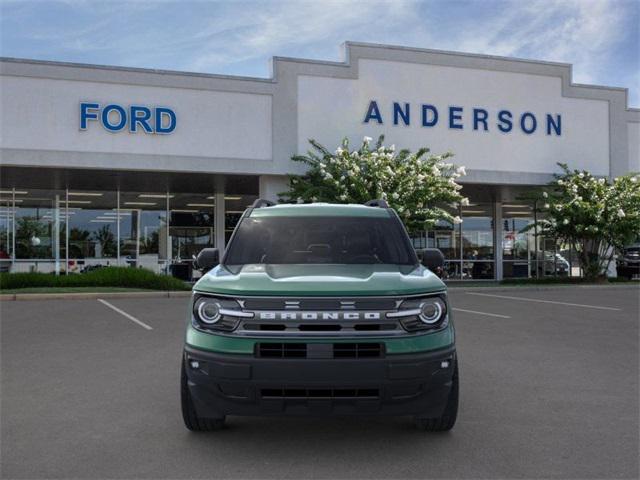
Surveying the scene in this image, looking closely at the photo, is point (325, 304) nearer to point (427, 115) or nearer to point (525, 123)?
point (427, 115)

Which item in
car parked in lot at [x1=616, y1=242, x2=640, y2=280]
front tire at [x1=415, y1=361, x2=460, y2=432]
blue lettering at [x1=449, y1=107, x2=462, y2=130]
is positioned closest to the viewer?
front tire at [x1=415, y1=361, x2=460, y2=432]

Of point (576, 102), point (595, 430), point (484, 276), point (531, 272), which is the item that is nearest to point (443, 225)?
point (484, 276)

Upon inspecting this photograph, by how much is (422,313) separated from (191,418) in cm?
192

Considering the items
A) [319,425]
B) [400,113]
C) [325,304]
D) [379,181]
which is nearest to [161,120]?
[379,181]

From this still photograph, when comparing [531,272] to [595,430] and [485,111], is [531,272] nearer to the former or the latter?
[485,111]

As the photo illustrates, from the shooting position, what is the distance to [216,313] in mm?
4547

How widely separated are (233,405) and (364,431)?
1.25 m

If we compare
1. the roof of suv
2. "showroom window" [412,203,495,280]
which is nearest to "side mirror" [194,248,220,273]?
the roof of suv

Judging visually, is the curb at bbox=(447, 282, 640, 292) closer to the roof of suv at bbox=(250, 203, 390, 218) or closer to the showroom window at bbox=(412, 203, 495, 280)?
the showroom window at bbox=(412, 203, 495, 280)

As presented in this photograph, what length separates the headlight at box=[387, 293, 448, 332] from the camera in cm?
442

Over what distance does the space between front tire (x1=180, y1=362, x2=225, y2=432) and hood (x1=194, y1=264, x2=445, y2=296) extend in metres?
0.75

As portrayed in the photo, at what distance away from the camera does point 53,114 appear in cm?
2042

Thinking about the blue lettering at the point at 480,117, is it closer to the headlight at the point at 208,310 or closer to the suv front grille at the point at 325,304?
the suv front grille at the point at 325,304

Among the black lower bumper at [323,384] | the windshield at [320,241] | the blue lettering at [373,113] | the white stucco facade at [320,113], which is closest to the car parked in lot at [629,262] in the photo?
the white stucco facade at [320,113]
